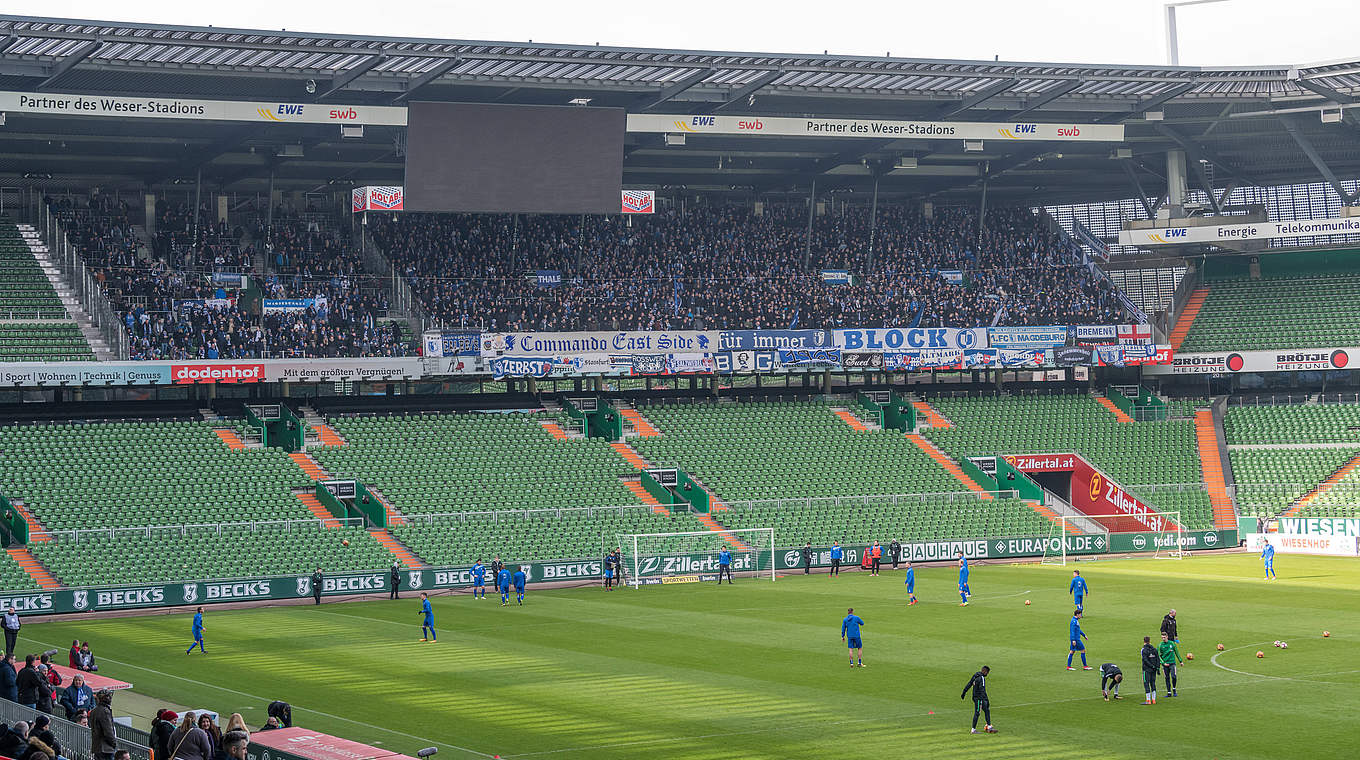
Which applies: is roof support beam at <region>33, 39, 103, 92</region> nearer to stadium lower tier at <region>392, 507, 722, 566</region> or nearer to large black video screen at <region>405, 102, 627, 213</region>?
large black video screen at <region>405, 102, 627, 213</region>

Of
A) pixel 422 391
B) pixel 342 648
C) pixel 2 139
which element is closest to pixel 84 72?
pixel 2 139

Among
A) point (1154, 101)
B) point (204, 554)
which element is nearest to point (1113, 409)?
point (1154, 101)

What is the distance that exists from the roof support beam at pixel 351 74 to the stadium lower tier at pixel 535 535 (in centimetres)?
1620

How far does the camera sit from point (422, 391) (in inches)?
2653

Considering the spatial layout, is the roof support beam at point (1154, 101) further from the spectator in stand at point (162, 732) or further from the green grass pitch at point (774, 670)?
the spectator in stand at point (162, 732)

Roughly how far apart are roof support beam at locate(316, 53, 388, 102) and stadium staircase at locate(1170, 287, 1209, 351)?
40.7 metres

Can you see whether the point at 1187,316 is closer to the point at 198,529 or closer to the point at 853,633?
the point at 198,529

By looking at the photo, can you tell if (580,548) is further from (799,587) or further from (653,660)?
(653,660)

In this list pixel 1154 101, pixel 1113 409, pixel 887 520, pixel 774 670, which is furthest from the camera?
pixel 1113 409

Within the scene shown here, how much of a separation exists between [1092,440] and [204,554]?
39.2 m

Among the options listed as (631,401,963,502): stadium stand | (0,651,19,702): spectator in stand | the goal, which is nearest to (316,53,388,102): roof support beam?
(631,401,963,502): stadium stand

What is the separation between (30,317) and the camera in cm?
6081

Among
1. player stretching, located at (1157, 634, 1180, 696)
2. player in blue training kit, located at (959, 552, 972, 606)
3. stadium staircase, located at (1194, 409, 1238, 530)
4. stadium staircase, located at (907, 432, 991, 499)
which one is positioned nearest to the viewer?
player stretching, located at (1157, 634, 1180, 696)

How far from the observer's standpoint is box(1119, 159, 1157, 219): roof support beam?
78125 millimetres
